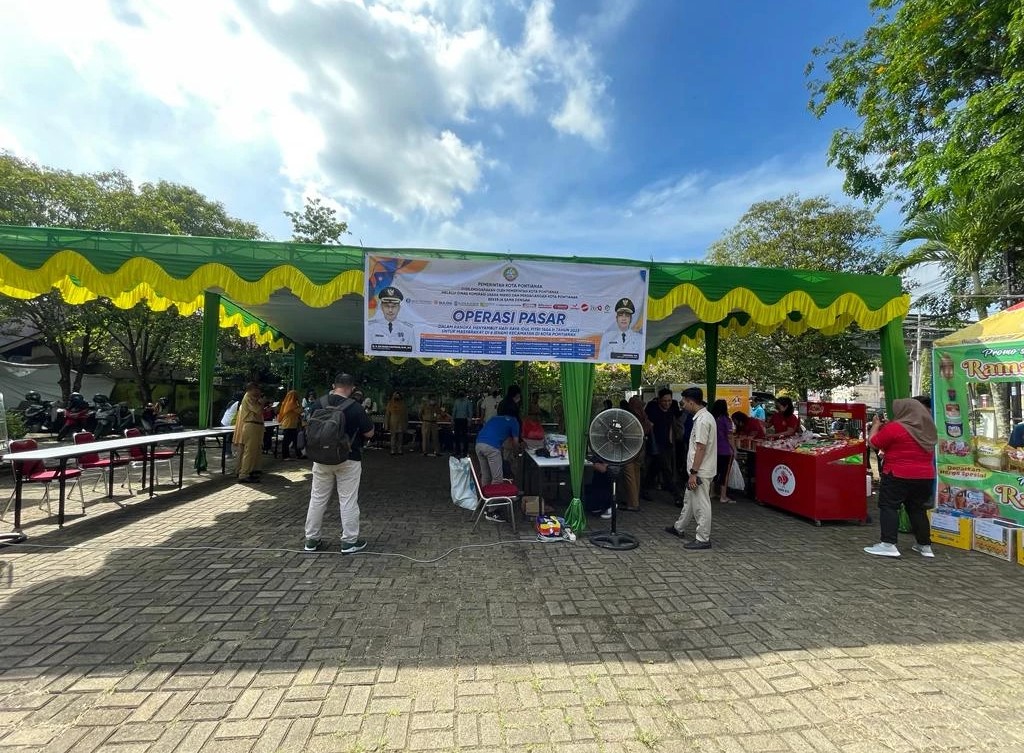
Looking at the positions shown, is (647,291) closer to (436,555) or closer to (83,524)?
(436,555)

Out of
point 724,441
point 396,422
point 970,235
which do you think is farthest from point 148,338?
point 970,235

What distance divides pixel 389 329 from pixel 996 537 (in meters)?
6.62

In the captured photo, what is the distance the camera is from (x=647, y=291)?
5.12 meters

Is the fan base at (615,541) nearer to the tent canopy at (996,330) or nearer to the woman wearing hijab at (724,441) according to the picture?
the woman wearing hijab at (724,441)

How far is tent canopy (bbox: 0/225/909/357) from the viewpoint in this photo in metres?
4.70

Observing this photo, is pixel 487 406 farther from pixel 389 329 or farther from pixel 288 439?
pixel 389 329

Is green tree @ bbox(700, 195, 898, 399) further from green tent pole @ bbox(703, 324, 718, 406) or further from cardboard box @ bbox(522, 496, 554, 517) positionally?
cardboard box @ bbox(522, 496, 554, 517)

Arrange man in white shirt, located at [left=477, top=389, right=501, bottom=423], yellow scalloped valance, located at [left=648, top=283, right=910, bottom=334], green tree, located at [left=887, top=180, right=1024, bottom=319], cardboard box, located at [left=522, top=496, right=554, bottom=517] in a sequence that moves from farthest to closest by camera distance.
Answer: man in white shirt, located at [left=477, top=389, right=501, bottom=423] < green tree, located at [left=887, top=180, right=1024, bottom=319] < cardboard box, located at [left=522, top=496, right=554, bottom=517] < yellow scalloped valance, located at [left=648, top=283, right=910, bottom=334]

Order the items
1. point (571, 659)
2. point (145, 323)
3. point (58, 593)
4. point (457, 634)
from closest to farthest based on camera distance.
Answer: point (571, 659)
point (457, 634)
point (58, 593)
point (145, 323)

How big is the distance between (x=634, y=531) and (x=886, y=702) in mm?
2900

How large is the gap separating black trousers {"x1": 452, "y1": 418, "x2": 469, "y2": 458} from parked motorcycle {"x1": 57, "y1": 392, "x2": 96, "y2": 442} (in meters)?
9.78

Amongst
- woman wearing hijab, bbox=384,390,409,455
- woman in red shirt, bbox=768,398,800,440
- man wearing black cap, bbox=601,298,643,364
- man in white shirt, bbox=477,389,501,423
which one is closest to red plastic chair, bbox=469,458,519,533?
man wearing black cap, bbox=601,298,643,364

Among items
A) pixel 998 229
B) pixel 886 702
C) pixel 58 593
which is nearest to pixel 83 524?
pixel 58 593

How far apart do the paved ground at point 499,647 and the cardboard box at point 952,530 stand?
0.38 meters
